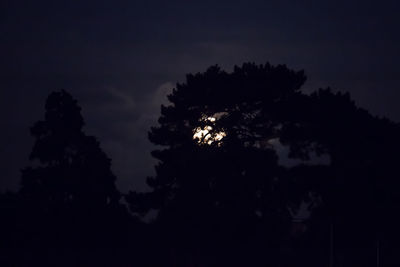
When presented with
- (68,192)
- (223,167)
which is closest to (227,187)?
(223,167)

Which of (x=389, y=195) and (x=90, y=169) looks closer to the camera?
(x=389, y=195)

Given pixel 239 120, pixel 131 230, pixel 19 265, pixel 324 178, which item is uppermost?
pixel 239 120

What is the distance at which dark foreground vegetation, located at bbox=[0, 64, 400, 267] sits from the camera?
42.6m

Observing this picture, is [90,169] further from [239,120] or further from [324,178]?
[324,178]

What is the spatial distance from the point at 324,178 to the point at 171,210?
9.10 m

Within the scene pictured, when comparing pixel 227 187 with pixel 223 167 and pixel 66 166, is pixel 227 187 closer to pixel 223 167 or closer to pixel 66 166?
pixel 223 167

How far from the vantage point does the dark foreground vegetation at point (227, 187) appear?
42.6m

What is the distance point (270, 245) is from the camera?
4394cm

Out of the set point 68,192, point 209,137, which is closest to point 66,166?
point 68,192

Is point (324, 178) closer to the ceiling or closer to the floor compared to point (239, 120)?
closer to the floor

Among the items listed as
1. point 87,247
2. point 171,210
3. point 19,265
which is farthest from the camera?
point 171,210

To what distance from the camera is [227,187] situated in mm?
44469

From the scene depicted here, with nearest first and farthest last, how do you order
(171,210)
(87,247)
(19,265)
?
1. (19,265)
2. (87,247)
3. (171,210)

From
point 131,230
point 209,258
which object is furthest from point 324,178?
point 131,230
